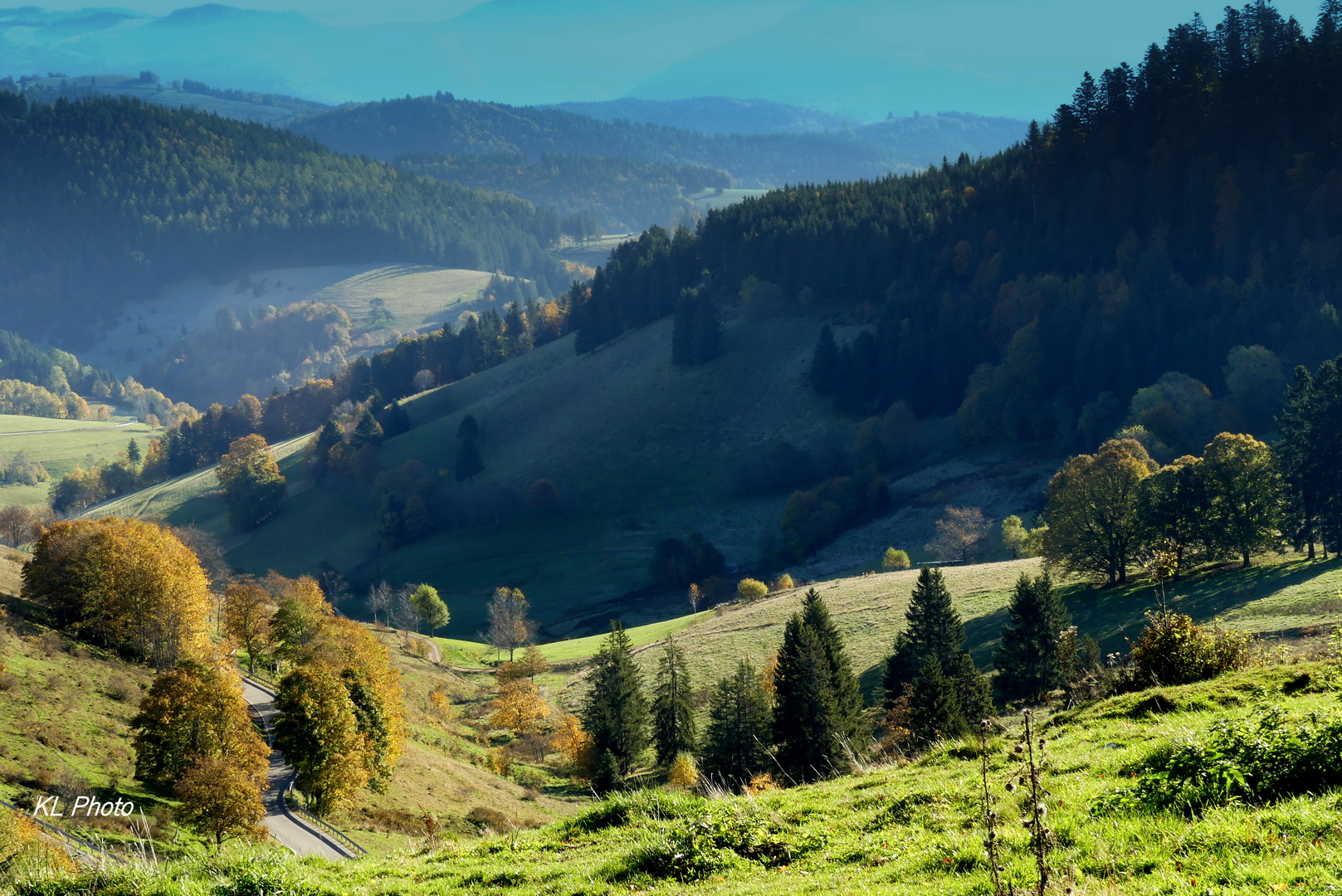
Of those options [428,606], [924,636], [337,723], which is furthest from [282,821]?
[428,606]

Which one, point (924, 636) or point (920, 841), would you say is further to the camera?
point (924, 636)

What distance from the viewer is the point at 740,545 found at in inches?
5325

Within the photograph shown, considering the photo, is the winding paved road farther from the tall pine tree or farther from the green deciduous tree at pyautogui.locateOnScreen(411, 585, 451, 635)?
the green deciduous tree at pyautogui.locateOnScreen(411, 585, 451, 635)

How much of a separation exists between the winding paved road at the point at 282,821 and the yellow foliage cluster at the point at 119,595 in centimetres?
864

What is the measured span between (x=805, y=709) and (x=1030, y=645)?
52.9ft

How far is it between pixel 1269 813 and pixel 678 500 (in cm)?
13900

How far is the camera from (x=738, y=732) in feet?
168

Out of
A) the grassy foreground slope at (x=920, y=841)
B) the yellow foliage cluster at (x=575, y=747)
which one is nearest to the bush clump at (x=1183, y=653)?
the grassy foreground slope at (x=920, y=841)

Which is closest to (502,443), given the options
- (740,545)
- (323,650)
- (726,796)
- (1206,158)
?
(740,545)

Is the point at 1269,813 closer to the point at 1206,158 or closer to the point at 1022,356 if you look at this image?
the point at 1022,356

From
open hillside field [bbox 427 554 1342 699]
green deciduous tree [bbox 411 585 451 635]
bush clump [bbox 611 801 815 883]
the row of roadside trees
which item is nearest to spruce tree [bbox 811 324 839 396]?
open hillside field [bbox 427 554 1342 699]

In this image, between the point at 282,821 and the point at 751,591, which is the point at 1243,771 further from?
the point at 751,591

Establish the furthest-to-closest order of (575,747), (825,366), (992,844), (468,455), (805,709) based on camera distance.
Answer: (468,455) < (825,366) < (575,747) < (805,709) < (992,844)

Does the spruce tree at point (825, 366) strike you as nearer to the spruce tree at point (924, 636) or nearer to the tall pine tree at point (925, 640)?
the tall pine tree at point (925, 640)
